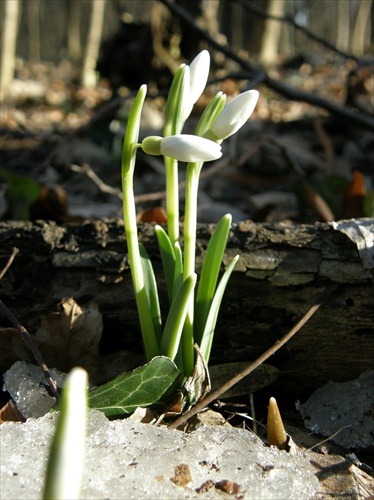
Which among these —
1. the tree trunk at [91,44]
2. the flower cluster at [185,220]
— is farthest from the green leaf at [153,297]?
the tree trunk at [91,44]

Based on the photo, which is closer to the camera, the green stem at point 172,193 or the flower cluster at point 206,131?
the flower cluster at point 206,131

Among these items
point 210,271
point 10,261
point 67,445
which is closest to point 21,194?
point 10,261

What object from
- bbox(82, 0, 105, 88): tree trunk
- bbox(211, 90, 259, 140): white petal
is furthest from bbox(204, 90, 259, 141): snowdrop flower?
bbox(82, 0, 105, 88): tree trunk

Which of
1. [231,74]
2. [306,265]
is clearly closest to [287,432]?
[306,265]

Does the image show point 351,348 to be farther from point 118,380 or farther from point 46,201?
point 46,201

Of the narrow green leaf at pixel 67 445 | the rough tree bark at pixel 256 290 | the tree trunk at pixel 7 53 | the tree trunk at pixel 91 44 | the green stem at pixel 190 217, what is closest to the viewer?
the narrow green leaf at pixel 67 445

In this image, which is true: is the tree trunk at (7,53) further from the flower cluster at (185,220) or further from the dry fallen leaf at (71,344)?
the flower cluster at (185,220)

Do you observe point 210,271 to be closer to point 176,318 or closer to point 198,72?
point 176,318
